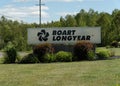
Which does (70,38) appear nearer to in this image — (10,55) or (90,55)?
(90,55)

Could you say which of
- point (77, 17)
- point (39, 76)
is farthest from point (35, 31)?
point (77, 17)

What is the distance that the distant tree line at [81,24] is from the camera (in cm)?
8056

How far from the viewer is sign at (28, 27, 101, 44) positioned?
123 feet

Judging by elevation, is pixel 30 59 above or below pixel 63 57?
below

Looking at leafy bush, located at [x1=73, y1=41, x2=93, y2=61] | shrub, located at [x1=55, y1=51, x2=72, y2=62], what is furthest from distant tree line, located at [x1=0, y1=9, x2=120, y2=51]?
shrub, located at [x1=55, y1=51, x2=72, y2=62]

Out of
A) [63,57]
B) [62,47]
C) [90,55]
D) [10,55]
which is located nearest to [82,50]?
[90,55]

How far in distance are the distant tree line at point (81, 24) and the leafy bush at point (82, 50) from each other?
42.0 meters

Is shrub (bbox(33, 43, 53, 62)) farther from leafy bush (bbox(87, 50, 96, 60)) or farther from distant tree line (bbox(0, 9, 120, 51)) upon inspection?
distant tree line (bbox(0, 9, 120, 51))

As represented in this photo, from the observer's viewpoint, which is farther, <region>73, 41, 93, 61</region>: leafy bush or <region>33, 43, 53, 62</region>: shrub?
<region>73, 41, 93, 61</region>: leafy bush

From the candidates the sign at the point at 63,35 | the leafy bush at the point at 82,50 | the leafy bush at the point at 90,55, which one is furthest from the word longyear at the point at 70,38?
the leafy bush at the point at 90,55

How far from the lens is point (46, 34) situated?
37.8 metres

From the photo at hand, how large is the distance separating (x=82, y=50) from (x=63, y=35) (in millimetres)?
3710

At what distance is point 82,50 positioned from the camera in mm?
35094

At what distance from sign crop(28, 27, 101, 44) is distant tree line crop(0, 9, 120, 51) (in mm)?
39010
